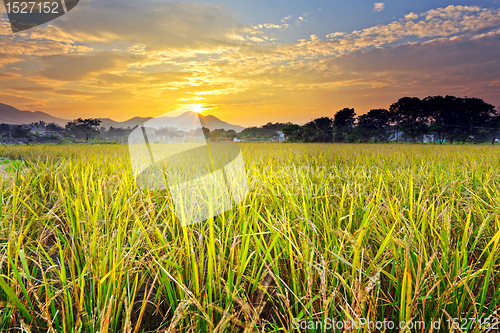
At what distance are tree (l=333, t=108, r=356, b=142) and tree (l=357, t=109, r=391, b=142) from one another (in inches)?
64.1

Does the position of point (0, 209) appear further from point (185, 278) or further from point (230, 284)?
point (230, 284)

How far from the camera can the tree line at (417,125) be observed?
3891cm

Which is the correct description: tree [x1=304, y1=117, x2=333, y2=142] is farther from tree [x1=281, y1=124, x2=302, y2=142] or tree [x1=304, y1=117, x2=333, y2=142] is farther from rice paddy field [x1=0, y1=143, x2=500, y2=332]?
rice paddy field [x1=0, y1=143, x2=500, y2=332]

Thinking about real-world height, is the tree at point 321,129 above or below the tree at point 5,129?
below

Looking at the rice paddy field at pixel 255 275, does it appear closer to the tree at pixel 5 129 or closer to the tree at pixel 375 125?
the tree at pixel 375 125

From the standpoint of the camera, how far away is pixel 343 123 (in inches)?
1718

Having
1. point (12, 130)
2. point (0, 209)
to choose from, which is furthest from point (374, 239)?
point (12, 130)

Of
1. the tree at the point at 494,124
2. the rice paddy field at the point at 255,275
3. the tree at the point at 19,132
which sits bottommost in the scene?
the rice paddy field at the point at 255,275

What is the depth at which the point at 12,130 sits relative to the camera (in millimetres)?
42812

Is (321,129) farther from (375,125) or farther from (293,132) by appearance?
(375,125)

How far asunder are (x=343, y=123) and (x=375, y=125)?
6484 mm

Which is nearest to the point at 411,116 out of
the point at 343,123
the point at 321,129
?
the point at 343,123

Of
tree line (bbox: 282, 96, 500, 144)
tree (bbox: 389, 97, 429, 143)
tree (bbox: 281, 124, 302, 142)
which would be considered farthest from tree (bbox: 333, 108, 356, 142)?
tree (bbox: 389, 97, 429, 143)

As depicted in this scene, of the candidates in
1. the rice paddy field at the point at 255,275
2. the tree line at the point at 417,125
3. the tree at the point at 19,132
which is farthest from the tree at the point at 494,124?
the tree at the point at 19,132
